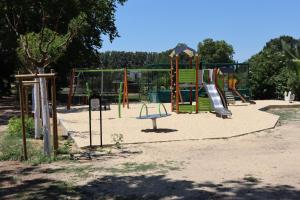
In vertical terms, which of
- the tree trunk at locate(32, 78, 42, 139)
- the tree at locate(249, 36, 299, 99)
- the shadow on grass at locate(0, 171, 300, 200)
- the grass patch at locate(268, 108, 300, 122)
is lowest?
the shadow on grass at locate(0, 171, 300, 200)

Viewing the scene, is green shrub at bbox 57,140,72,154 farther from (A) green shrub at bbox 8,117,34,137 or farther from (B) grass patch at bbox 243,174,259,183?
(B) grass patch at bbox 243,174,259,183

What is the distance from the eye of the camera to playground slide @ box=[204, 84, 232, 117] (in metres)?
18.2

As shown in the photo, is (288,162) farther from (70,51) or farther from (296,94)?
(70,51)

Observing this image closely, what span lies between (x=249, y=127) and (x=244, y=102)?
12.8 meters

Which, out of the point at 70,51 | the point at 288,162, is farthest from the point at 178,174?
the point at 70,51

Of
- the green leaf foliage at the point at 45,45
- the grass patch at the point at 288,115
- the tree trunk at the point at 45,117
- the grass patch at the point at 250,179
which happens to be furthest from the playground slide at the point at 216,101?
the grass patch at the point at 250,179

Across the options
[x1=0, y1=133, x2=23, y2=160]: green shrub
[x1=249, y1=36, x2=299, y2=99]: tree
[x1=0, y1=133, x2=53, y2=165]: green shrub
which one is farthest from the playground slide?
[x1=249, y1=36, x2=299, y2=99]: tree

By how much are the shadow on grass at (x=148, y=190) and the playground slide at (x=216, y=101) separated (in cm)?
1091

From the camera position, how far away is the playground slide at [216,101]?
18.2 metres

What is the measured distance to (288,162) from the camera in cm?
877

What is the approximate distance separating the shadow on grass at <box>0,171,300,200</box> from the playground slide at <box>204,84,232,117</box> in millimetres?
10910

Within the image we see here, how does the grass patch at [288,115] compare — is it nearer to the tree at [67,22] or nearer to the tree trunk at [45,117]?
the tree trunk at [45,117]

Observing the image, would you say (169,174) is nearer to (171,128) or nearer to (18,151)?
(18,151)

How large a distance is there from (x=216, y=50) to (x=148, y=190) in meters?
69.9
